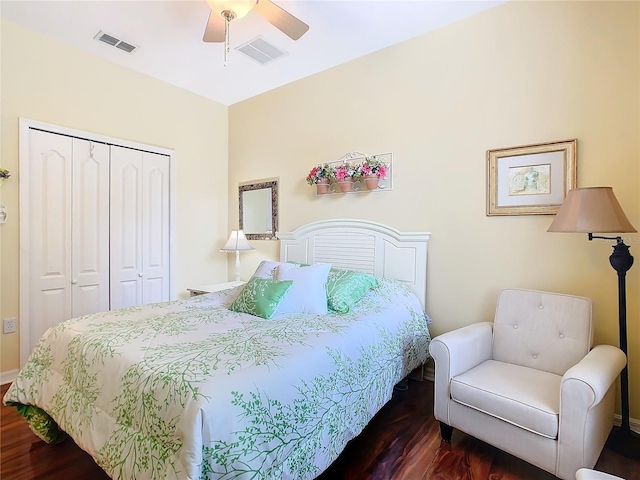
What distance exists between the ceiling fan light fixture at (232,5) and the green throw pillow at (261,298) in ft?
5.62

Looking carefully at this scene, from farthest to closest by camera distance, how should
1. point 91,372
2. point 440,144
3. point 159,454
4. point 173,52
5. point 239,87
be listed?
point 239,87 < point 173,52 < point 440,144 < point 91,372 < point 159,454

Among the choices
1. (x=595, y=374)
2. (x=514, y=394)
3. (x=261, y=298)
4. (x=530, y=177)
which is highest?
(x=530, y=177)

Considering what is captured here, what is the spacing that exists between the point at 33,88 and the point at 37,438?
108 inches

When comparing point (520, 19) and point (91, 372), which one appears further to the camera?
point (520, 19)

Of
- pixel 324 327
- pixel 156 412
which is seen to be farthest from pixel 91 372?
pixel 324 327

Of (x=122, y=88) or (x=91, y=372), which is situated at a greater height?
(x=122, y=88)

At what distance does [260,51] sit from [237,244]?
195cm

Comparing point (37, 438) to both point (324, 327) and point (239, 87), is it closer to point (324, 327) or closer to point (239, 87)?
point (324, 327)

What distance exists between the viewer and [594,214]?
5.82 feet

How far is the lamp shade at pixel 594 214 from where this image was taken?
175 cm

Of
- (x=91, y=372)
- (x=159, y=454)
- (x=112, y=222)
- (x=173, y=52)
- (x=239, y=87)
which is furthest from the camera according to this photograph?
(x=239, y=87)

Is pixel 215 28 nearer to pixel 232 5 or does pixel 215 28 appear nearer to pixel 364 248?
pixel 232 5

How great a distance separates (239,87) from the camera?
3.86 meters

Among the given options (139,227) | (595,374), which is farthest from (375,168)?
(139,227)
